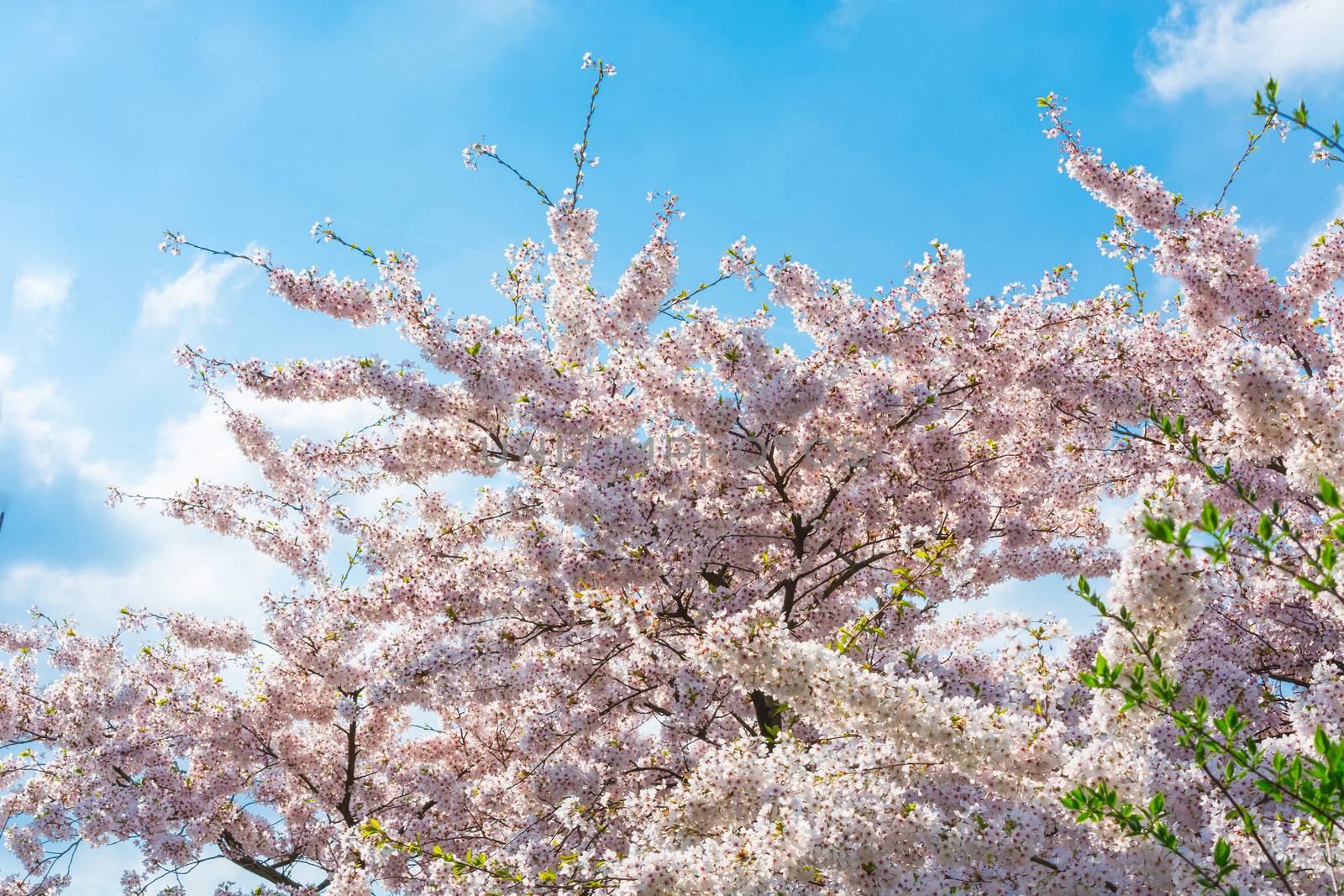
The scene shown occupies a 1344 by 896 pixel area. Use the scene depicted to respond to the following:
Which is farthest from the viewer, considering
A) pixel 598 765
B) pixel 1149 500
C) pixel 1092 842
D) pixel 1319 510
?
pixel 598 765

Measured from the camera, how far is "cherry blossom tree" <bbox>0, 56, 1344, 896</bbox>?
20.0 ft

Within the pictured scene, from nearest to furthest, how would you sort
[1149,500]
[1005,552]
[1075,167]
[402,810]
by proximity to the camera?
[1149,500] < [1075,167] < [1005,552] < [402,810]

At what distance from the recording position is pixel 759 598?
370 inches

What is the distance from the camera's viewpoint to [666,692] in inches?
382

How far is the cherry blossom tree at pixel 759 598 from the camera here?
6082mm

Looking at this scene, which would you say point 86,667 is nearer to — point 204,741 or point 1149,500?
point 204,741

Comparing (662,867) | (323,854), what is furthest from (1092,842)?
(323,854)

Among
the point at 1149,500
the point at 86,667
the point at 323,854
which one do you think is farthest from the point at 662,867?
the point at 86,667

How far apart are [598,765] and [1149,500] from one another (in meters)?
6.73

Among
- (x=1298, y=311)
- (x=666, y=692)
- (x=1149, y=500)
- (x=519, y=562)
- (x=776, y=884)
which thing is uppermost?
(x=1298, y=311)

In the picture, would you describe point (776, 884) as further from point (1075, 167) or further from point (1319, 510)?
point (1075, 167)

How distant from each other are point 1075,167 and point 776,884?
938cm

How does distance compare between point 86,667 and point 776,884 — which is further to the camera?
point 86,667

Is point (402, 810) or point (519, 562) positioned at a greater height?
point (519, 562)
